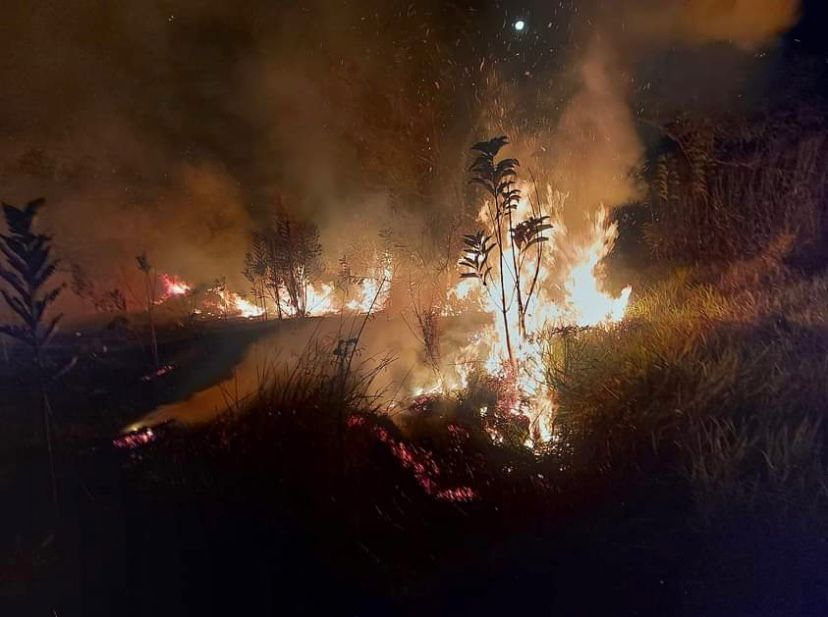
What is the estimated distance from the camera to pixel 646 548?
3.19 metres

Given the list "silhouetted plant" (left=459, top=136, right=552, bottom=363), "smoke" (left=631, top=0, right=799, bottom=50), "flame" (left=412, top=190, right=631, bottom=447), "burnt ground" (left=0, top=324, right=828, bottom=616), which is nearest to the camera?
"burnt ground" (left=0, top=324, right=828, bottom=616)

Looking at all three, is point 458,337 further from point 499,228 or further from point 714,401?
point 714,401

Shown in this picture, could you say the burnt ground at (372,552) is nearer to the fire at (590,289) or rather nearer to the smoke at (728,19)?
the fire at (590,289)

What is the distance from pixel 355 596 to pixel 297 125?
15052 mm

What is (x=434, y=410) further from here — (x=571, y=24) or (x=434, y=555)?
(x=571, y=24)

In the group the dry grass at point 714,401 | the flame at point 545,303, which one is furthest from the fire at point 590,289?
the dry grass at point 714,401

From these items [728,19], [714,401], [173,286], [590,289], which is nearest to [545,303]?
[590,289]

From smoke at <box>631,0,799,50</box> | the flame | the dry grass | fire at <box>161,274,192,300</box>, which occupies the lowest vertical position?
the dry grass

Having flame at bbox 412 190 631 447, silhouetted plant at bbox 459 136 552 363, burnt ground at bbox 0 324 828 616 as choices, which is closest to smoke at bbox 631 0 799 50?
flame at bbox 412 190 631 447

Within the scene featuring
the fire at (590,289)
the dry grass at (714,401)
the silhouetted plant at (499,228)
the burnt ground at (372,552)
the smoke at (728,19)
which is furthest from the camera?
the smoke at (728,19)

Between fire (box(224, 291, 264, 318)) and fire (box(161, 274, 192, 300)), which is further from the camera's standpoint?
fire (box(161, 274, 192, 300))

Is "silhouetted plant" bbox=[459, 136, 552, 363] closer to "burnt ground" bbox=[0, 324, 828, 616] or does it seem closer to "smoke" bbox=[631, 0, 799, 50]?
"burnt ground" bbox=[0, 324, 828, 616]

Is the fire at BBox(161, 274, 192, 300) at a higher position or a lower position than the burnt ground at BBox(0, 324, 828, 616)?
higher

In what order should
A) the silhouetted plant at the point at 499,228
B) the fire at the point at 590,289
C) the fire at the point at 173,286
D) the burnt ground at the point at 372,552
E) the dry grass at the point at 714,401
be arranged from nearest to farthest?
the burnt ground at the point at 372,552
the dry grass at the point at 714,401
the silhouetted plant at the point at 499,228
the fire at the point at 590,289
the fire at the point at 173,286
